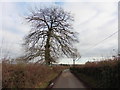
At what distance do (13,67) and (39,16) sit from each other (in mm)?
30988

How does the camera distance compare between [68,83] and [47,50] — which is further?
[47,50]

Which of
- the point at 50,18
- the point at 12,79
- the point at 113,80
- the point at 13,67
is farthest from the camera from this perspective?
the point at 50,18

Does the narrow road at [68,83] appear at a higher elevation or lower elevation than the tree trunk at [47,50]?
lower

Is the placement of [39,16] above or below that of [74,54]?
above

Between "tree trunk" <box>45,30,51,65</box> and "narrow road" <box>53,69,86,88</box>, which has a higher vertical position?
"tree trunk" <box>45,30,51,65</box>

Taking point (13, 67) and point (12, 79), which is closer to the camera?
point (12, 79)

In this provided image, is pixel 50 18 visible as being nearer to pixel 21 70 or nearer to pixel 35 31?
Result: pixel 35 31

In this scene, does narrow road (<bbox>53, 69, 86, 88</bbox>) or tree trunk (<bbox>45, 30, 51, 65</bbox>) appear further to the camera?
tree trunk (<bbox>45, 30, 51, 65</bbox>)

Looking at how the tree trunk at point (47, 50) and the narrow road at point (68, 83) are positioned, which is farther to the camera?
the tree trunk at point (47, 50)

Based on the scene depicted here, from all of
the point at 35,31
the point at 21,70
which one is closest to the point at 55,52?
the point at 35,31

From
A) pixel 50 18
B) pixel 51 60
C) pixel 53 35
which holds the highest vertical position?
pixel 50 18

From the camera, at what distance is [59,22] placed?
4509 centimetres

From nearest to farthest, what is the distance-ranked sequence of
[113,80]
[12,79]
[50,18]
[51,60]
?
[113,80] → [12,79] → [51,60] → [50,18]

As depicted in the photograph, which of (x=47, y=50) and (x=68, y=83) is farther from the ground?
(x=47, y=50)
